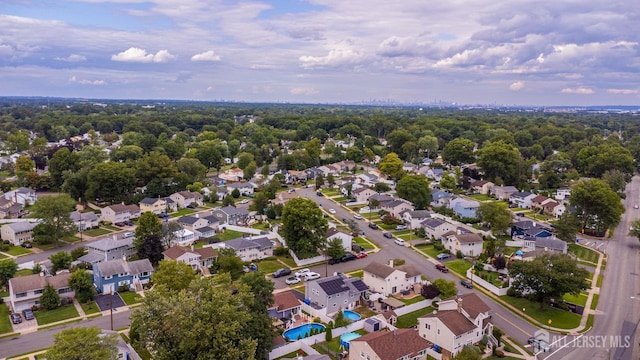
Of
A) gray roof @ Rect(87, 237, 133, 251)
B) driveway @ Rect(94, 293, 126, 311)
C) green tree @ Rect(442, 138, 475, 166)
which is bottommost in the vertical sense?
driveway @ Rect(94, 293, 126, 311)

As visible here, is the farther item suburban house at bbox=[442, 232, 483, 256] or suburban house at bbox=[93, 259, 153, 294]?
suburban house at bbox=[442, 232, 483, 256]

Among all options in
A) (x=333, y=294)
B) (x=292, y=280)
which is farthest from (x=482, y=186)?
(x=333, y=294)

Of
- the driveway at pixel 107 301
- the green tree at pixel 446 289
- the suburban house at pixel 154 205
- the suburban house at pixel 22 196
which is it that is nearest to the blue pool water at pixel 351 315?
the green tree at pixel 446 289

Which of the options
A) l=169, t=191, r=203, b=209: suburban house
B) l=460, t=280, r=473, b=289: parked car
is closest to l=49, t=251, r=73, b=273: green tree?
l=169, t=191, r=203, b=209: suburban house

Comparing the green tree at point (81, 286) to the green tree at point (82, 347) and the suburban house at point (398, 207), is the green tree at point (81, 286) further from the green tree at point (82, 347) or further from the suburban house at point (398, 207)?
the suburban house at point (398, 207)

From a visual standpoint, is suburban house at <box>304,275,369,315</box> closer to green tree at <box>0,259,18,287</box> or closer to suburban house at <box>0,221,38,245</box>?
green tree at <box>0,259,18,287</box>

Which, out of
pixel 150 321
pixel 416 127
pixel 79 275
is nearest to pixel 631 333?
pixel 150 321
